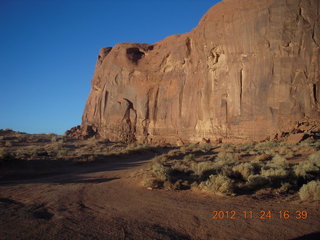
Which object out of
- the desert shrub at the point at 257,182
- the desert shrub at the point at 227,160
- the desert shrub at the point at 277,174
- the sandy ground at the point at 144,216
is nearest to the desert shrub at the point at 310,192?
the sandy ground at the point at 144,216

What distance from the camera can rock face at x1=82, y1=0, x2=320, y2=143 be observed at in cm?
2152

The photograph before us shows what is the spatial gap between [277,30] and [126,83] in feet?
75.4

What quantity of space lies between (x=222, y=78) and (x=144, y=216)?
919 inches

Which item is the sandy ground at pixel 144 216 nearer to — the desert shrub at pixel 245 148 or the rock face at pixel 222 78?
the desert shrub at pixel 245 148

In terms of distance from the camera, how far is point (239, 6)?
2514 centimetres

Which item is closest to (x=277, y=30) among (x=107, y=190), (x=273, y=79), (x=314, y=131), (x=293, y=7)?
(x=293, y=7)

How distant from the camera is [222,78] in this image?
2631 cm

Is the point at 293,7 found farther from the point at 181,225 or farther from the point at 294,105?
the point at 181,225

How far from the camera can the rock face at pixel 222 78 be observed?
21.5 m

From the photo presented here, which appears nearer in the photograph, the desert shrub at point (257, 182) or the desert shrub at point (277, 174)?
the desert shrub at point (257, 182)

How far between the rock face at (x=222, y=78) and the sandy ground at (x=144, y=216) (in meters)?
18.1

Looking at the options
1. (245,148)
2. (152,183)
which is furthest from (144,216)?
(245,148)

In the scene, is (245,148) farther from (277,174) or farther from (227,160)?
(277,174)
